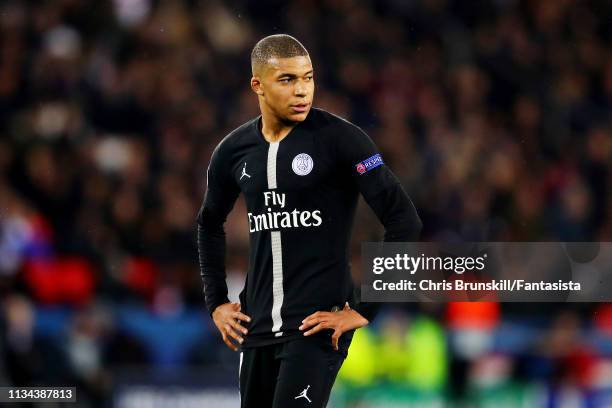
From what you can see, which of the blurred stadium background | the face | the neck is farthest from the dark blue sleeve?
the blurred stadium background

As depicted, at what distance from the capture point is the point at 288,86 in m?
4.67

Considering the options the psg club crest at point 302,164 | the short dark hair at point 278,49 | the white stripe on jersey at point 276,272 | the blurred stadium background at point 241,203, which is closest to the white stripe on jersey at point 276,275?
the white stripe on jersey at point 276,272

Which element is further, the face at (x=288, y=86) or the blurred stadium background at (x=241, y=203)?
the blurred stadium background at (x=241, y=203)

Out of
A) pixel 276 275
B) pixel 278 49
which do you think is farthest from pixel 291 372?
pixel 278 49

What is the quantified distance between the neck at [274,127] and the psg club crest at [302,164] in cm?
15

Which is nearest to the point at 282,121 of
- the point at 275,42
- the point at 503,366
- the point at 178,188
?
the point at 275,42

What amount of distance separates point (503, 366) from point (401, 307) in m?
0.91

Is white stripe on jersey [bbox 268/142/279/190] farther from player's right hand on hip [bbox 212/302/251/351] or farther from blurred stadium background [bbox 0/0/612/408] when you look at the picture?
blurred stadium background [bbox 0/0/612/408]

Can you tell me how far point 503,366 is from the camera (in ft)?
29.8

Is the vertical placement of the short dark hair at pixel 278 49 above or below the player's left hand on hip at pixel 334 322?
above

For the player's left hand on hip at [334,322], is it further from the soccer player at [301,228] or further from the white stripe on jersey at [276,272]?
the white stripe on jersey at [276,272]

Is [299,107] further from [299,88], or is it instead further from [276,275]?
[276,275]

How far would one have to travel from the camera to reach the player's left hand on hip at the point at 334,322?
4.59 meters

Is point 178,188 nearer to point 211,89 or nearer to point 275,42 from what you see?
point 211,89
